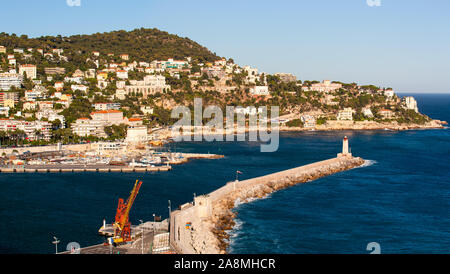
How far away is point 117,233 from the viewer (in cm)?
1967

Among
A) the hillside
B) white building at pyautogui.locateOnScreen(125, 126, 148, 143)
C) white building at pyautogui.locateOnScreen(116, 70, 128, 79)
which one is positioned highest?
the hillside

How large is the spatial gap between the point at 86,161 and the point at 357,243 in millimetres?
25783

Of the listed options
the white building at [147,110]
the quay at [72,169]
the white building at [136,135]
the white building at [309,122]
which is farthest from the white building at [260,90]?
the quay at [72,169]

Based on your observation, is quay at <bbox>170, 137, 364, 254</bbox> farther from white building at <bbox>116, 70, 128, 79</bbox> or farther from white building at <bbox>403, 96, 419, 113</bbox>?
white building at <bbox>403, 96, 419, 113</bbox>

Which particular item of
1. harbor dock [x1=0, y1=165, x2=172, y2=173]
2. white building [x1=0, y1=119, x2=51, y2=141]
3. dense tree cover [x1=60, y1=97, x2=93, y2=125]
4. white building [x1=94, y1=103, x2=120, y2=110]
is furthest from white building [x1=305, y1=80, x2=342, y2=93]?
harbor dock [x1=0, y1=165, x2=172, y2=173]

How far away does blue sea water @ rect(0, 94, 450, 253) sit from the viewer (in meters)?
19.8

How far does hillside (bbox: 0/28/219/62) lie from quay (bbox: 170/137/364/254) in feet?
196

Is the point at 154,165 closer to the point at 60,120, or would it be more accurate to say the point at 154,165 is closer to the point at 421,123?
the point at 60,120

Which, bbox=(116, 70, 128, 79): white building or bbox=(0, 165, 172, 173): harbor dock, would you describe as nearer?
bbox=(0, 165, 172, 173): harbor dock

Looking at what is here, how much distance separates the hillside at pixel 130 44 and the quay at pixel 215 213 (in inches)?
2347

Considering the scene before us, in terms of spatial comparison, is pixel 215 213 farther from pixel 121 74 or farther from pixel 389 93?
pixel 389 93

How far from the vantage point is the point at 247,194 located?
88.5ft

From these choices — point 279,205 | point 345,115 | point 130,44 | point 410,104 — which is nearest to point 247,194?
point 279,205

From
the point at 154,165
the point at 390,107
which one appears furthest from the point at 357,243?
the point at 390,107
